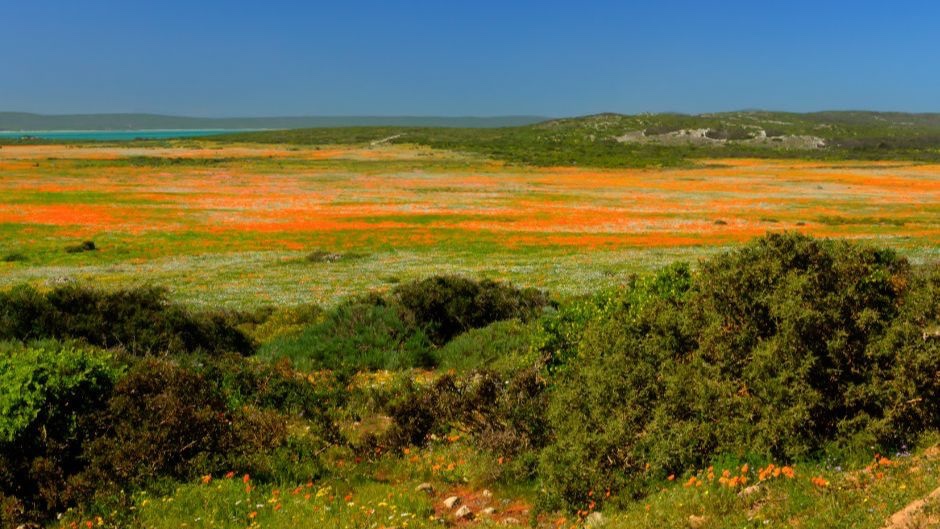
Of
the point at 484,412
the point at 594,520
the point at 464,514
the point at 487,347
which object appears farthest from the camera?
the point at 487,347

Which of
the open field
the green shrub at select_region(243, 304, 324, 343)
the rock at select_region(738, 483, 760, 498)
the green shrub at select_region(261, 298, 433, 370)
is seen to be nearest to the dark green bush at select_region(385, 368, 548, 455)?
the rock at select_region(738, 483, 760, 498)

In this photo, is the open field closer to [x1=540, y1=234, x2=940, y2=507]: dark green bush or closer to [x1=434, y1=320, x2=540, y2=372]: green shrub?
[x1=434, y1=320, x2=540, y2=372]: green shrub

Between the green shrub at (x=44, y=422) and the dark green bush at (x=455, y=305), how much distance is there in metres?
10.1

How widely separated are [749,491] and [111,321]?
49.1ft

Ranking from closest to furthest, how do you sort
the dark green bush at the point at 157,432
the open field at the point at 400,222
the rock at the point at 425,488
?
the dark green bush at the point at 157,432 → the rock at the point at 425,488 → the open field at the point at 400,222

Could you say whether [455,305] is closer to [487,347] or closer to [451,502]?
[487,347]

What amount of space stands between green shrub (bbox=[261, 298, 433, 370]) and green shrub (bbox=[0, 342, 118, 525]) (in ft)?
22.0

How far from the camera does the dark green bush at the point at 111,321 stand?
52.7 feet

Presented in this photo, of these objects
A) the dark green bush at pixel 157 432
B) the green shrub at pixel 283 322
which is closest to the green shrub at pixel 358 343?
the green shrub at pixel 283 322

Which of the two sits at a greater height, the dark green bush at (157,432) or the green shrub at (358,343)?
the dark green bush at (157,432)

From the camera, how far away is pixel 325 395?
13578 mm

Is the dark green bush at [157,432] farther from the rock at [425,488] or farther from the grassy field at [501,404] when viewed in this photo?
the rock at [425,488]

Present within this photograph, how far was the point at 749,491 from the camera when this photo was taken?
7156 mm

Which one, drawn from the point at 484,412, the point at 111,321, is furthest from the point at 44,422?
the point at 111,321
